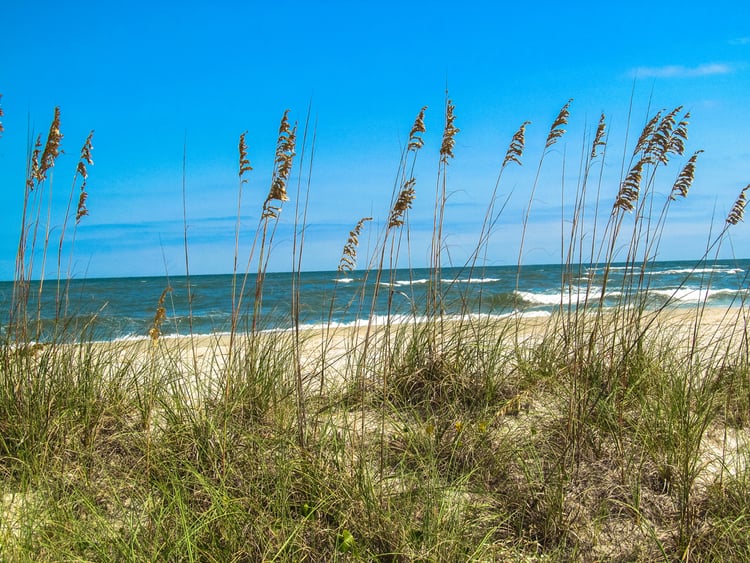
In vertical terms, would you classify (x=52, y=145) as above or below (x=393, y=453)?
above

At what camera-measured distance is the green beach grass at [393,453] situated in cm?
214

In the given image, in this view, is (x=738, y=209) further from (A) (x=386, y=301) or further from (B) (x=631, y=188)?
(A) (x=386, y=301)

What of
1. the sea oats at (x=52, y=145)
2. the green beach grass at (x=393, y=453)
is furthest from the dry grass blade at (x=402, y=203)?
the sea oats at (x=52, y=145)

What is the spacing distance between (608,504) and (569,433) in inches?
13.9

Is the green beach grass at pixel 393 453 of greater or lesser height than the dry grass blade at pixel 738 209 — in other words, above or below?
below

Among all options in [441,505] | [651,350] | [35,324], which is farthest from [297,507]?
[651,350]

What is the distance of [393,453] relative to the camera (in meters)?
2.77

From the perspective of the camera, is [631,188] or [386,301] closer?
[631,188]

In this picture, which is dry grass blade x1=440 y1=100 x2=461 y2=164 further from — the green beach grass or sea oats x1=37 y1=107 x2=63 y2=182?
sea oats x1=37 y1=107 x2=63 y2=182

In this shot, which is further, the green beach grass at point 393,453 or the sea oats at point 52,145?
the sea oats at point 52,145

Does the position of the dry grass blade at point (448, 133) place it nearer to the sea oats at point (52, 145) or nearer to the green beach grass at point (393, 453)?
the green beach grass at point (393, 453)

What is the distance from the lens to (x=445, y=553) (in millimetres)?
2061

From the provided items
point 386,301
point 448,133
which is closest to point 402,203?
point 448,133

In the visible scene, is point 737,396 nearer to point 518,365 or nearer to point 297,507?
point 518,365
